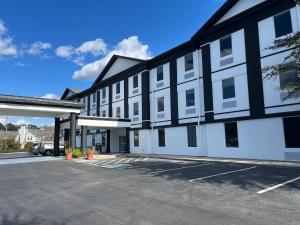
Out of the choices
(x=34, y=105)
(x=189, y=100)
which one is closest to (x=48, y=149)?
(x=34, y=105)

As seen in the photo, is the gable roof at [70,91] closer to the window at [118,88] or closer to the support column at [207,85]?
the window at [118,88]

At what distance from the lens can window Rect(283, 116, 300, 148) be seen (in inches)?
641

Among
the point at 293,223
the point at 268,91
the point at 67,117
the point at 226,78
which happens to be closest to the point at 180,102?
the point at 226,78

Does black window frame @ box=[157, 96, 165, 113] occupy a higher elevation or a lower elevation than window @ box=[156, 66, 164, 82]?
lower

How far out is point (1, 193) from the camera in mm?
9164

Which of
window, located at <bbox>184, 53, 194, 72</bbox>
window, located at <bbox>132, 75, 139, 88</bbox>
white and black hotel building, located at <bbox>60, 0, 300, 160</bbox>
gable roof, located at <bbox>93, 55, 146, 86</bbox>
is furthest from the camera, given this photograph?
gable roof, located at <bbox>93, 55, 146, 86</bbox>

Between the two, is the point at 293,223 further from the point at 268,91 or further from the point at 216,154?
the point at 216,154

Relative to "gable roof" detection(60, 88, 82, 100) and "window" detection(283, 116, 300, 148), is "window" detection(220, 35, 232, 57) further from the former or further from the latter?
"gable roof" detection(60, 88, 82, 100)

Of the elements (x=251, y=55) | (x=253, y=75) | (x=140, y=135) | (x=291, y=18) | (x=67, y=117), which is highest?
(x=291, y=18)

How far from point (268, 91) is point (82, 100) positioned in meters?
33.6

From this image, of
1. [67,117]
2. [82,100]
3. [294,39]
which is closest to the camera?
[294,39]

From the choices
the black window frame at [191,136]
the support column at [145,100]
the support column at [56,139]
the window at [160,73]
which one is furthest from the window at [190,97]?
the support column at [56,139]

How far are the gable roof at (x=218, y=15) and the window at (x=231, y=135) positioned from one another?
29.4 ft

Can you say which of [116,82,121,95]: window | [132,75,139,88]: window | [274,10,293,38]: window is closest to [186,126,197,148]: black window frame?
[132,75,139,88]: window
